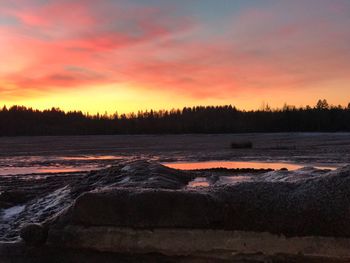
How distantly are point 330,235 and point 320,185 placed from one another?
2.97 feet

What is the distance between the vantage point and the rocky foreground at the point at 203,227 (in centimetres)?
661

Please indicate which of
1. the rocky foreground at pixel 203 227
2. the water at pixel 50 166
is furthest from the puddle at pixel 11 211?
the water at pixel 50 166

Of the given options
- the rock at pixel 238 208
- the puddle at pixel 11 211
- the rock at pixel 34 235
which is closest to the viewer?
the rock at pixel 238 208

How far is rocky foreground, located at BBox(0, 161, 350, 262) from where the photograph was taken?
21.7 feet

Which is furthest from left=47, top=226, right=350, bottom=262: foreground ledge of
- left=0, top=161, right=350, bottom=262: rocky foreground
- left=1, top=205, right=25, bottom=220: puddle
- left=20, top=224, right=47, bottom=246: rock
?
left=1, top=205, right=25, bottom=220: puddle

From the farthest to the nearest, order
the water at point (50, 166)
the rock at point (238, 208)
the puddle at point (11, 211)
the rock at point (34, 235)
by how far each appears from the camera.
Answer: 1. the water at point (50, 166)
2. the puddle at point (11, 211)
3. the rock at point (34, 235)
4. the rock at point (238, 208)

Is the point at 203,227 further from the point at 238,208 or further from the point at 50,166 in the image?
the point at 50,166

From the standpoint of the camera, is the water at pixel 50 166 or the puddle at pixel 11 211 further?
the water at pixel 50 166

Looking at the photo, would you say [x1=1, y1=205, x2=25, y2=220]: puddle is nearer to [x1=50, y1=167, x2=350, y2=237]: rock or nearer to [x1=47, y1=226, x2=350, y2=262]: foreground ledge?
[x1=50, y1=167, x2=350, y2=237]: rock

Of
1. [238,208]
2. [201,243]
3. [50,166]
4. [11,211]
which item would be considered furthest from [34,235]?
[50,166]

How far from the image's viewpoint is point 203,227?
6871 mm

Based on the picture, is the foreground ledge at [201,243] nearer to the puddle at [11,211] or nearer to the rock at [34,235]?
the rock at [34,235]

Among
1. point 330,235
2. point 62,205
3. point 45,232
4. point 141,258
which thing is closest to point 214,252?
point 141,258

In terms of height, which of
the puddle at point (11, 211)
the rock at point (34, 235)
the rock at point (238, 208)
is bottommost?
the puddle at point (11, 211)
